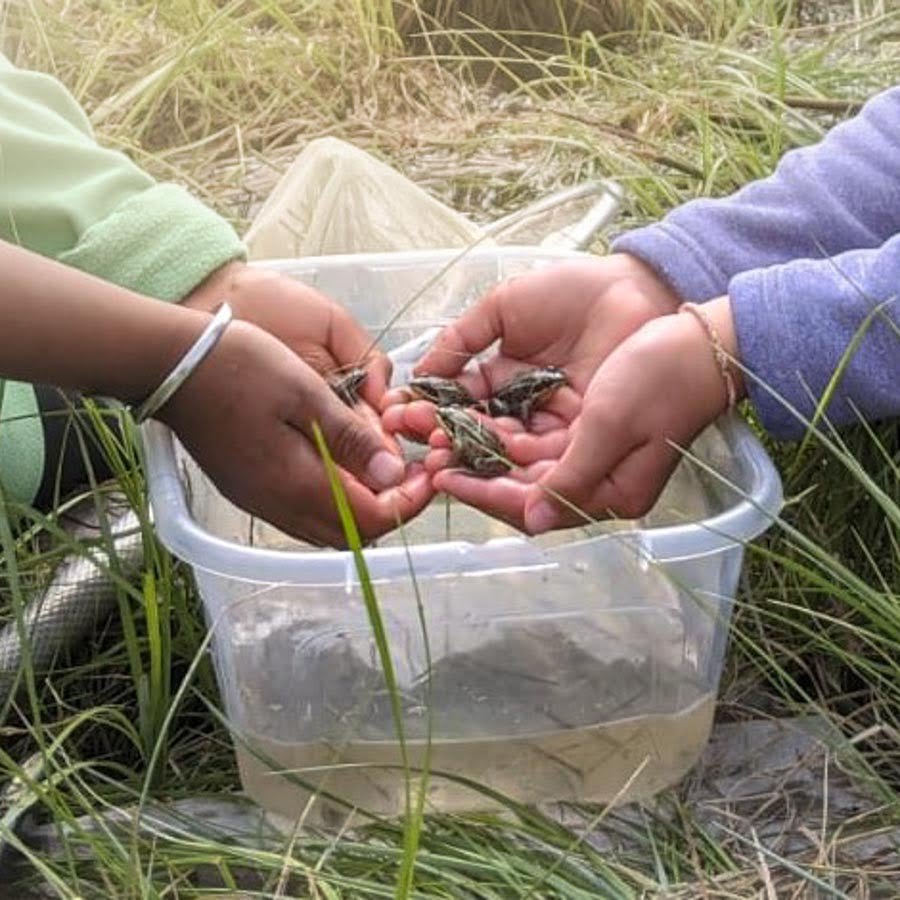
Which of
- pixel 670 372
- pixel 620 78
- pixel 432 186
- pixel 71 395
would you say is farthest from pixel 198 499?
pixel 620 78

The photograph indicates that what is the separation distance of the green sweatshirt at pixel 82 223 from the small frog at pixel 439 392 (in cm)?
24

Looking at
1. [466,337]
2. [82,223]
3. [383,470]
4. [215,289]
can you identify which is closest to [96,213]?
[82,223]

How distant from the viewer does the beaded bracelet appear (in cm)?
132

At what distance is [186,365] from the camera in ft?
4.20

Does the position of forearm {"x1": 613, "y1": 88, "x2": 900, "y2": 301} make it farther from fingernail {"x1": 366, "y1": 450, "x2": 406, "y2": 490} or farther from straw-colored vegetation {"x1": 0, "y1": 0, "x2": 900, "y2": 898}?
fingernail {"x1": 366, "y1": 450, "x2": 406, "y2": 490}

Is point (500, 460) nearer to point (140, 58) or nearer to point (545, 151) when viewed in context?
point (545, 151)

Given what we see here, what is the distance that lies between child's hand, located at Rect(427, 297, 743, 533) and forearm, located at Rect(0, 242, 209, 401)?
22cm

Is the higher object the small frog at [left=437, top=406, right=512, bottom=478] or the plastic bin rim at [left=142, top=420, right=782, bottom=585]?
the plastic bin rim at [left=142, top=420, right=782, bottom=585]

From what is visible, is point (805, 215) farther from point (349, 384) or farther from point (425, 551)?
point (425, 551)

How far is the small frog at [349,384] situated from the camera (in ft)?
4.68

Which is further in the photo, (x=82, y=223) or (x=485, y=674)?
(x=82, y=223)

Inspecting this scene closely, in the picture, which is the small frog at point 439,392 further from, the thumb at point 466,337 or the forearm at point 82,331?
the forearm at point 82,331

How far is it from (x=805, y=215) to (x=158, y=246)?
0.56 m

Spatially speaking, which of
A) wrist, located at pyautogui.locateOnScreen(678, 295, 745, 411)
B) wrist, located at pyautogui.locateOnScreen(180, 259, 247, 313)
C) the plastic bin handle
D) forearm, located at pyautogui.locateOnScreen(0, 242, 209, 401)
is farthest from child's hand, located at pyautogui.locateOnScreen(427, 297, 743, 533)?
the plastic bin handle
